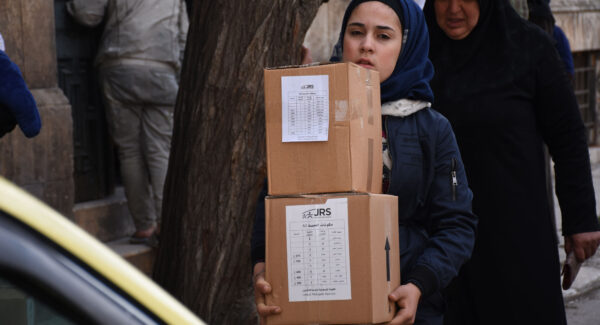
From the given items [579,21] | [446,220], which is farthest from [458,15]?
[579,21]

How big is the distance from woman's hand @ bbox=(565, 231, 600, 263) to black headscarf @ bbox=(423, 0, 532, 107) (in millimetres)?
657

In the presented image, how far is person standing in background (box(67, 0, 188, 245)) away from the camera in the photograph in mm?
6371

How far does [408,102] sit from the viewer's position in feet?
9.06

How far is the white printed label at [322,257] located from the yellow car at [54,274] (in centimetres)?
112

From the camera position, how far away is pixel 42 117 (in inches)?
234

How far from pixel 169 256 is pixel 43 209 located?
3.30m

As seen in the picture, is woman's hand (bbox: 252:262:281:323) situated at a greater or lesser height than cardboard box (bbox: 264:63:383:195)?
lesser

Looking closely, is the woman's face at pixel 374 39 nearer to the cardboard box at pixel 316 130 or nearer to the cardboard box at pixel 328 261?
the cardboard box at pixel 316 130

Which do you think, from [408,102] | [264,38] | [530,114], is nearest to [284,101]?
[408,102]

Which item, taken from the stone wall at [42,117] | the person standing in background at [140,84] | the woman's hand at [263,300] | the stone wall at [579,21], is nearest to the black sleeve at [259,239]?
the woman's hand at [263,300]

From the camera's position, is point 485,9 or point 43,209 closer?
point 43,209

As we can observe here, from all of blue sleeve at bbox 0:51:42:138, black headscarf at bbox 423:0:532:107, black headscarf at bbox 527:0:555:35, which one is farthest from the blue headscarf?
black headscarf at bbox 527:0:555:35

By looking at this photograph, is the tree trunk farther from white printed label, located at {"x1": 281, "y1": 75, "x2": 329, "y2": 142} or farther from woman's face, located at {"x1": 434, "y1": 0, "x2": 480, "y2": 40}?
white printed label, located at {"x1": 281, "y1": 75, "x2": 329, "y2": 142}

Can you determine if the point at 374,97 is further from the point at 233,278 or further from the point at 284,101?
the point at 233,278
